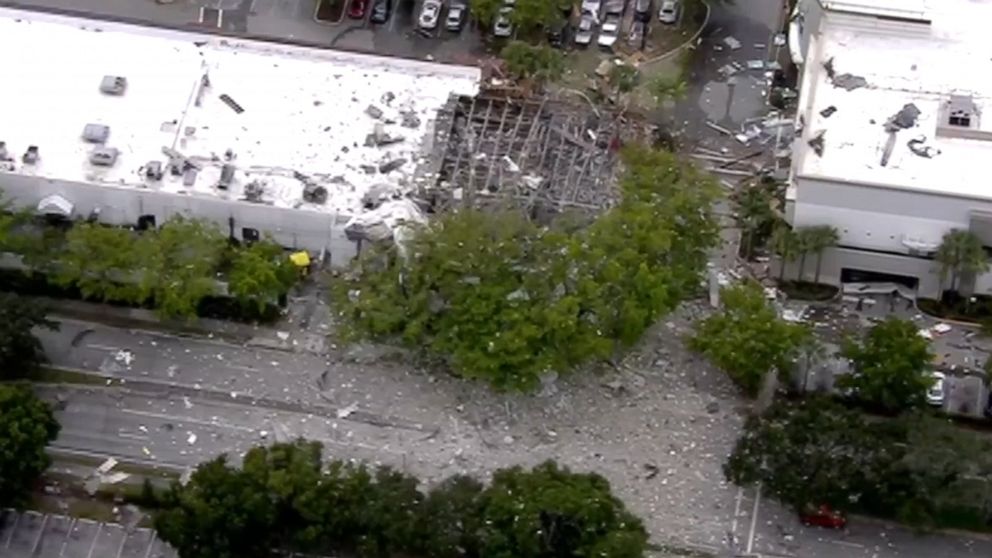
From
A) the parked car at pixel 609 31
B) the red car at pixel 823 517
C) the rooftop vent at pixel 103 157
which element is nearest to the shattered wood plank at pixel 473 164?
the parked car at pixel 609 31

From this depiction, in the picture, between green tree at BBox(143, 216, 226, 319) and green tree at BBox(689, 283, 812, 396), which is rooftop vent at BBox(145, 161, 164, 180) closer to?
green tree at BBox(143, 216, 226, 319)

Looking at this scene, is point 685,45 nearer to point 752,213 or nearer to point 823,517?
point 752,213

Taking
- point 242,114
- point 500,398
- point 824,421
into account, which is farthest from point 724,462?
point 242,114

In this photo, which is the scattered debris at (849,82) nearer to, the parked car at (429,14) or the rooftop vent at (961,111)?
the rooftop vent at (961,111)

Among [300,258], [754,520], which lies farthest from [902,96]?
[300,258]

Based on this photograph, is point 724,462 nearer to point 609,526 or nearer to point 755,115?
point 609,526

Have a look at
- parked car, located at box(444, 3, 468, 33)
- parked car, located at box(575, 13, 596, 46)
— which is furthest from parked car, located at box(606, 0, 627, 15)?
parked car, located at box(444, 3, 468, 33)
